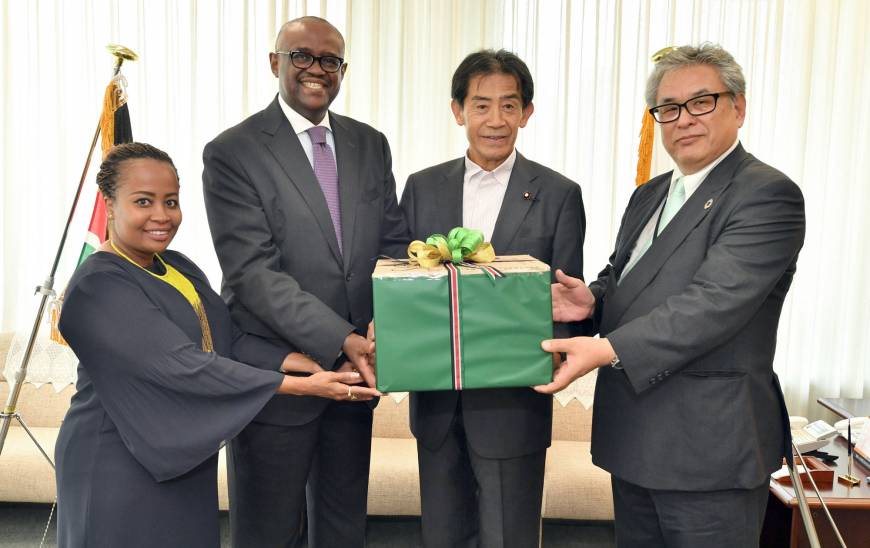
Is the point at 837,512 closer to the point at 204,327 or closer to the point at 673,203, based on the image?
the point at 673,203

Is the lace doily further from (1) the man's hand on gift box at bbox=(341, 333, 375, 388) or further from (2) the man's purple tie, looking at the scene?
(1) the man's hand on gift box at bbox=(341, 333, 375, 388)

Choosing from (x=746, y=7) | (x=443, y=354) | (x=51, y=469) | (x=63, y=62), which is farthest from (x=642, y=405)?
(x=63, y=62)

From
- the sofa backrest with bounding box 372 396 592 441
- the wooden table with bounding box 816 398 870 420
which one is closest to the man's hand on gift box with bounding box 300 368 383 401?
the sofa backrest with bounding box 372 396 592 441

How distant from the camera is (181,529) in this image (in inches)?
67.1

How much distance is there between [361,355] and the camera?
6.17 ft

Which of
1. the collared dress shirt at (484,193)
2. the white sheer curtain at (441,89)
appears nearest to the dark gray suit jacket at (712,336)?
the collared dress shirt at (484,193)

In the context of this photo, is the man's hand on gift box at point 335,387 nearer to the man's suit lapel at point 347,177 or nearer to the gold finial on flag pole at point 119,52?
the man's suit lapel at point 347,177

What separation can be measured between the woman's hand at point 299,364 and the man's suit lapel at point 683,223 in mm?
793

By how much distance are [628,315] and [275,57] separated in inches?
46.8

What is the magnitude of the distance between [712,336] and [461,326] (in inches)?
21.2

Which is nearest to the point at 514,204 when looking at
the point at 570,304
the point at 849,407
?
the point at 570,304

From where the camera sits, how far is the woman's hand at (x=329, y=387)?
1.80m

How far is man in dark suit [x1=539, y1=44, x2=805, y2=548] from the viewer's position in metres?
1.65

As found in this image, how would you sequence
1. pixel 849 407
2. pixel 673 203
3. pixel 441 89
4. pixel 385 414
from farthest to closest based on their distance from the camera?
1. pixel 441 89
2. pixel 385 414
3. pixel 849 407
4. pixel 673 203
